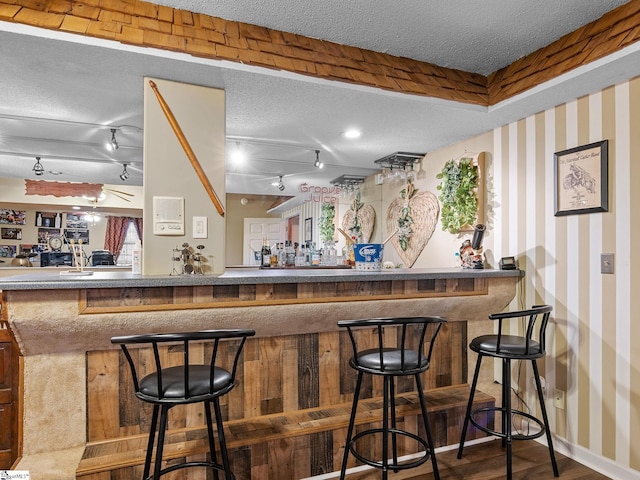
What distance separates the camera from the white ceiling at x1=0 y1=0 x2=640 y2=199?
6.61ft

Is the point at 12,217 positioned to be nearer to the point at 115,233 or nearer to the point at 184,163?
the point at 115,233

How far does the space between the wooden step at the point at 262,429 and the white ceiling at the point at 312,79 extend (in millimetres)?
1579

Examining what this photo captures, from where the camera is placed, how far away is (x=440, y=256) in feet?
12.4

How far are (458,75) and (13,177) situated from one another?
605 cm

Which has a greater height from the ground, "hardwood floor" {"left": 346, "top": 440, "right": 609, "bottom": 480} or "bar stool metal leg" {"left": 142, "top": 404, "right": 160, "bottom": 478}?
"bar stool metal leg" {"left": 142, "top": 404, "right": 160, "bottom": 478}

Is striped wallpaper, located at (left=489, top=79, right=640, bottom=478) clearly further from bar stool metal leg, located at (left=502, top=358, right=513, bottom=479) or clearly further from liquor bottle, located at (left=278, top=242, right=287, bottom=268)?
liquor bottle, located at (left=278, top=242, right=287, bottom=268)

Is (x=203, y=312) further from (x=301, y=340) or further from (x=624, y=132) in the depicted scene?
(x=624, y=132)

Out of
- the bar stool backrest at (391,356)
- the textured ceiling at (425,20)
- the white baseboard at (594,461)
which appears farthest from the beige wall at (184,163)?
the white baseboard at (594,461)

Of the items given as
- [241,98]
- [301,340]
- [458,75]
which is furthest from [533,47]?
[301,340]

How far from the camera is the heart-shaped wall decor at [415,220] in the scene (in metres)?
3.90

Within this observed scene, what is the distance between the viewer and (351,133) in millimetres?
3420

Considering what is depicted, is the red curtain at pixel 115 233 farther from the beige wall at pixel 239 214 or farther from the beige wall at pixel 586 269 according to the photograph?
the beige wall at pixel 586 269

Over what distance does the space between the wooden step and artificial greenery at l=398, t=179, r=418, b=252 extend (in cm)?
185

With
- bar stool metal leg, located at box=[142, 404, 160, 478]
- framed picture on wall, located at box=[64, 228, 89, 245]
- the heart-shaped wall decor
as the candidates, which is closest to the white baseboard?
the heart-shaped wall decor
